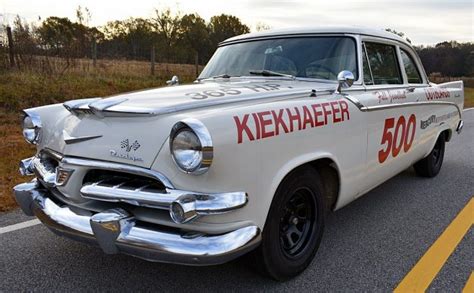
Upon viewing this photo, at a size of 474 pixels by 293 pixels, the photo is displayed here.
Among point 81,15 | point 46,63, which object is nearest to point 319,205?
point 46,63

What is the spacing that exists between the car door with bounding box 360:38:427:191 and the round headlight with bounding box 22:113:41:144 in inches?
96.1

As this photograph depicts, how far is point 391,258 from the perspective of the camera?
308cm

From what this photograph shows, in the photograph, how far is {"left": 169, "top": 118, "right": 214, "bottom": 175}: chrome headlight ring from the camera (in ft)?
6.95

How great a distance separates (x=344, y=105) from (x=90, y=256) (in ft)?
7.08

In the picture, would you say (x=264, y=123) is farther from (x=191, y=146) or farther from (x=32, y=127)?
(x=32, y=127)

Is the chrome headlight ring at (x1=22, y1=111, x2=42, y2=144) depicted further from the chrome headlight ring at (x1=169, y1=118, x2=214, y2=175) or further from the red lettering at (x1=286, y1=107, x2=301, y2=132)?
the red lettering at (x1=286, y1=107, x2=301, y2=132)

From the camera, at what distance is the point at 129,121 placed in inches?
95.5

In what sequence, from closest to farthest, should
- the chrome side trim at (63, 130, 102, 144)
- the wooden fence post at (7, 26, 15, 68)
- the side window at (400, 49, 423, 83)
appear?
the chrome side trim at (63, 130, 102, 144) < the side window at (400, 49, 423, 83) < the wooden fence post at (7, 26, 15, 68)

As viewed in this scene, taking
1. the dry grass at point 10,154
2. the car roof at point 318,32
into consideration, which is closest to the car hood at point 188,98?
the car roof at point 318,32

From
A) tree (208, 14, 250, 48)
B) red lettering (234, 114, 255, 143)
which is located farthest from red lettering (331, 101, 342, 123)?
tree (208, 14, 250, 48)

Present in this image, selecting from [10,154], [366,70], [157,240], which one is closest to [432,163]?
[366,70]

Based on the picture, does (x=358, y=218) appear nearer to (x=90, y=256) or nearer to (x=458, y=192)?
(x=458, y=192)

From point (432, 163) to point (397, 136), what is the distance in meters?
1.68

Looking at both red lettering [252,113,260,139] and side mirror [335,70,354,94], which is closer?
red lettering [252,113,260,139]
